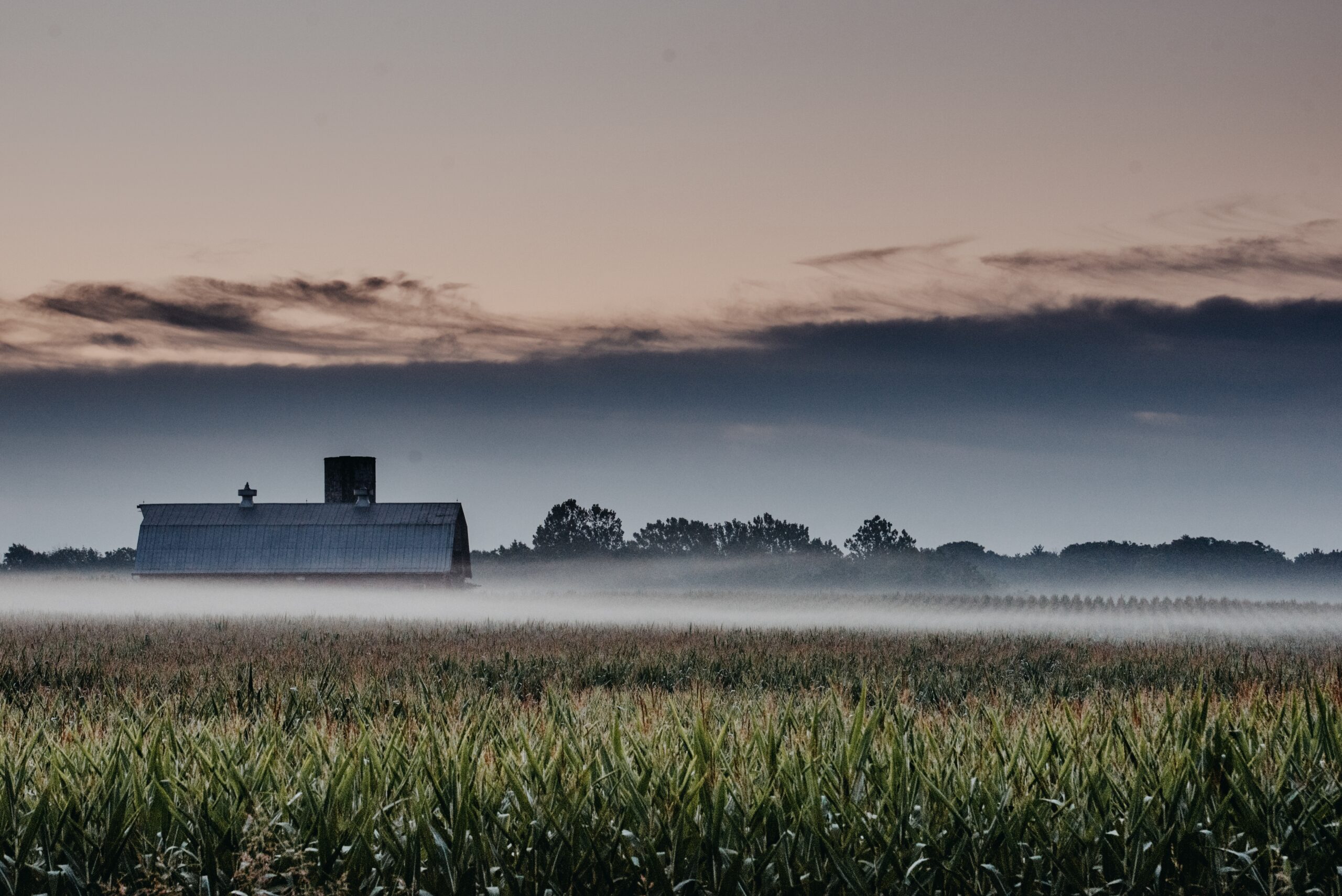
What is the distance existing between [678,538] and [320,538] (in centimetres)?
5179

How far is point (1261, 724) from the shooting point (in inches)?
280

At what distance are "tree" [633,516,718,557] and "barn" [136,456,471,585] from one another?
44994 millimetres

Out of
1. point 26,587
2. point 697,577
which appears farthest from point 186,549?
point 697,577

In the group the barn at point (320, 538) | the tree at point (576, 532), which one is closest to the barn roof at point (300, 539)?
the barn at point (320, 538)

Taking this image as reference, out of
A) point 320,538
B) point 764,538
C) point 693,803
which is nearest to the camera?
point 693,803

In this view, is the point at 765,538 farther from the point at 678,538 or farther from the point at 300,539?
the point at 300,539

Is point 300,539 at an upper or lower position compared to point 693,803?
upper

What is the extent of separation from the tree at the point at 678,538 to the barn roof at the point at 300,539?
4532 cm

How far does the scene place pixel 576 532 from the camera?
11012cm

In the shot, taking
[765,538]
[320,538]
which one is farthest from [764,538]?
[320,538]

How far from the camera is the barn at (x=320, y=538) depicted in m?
60.3

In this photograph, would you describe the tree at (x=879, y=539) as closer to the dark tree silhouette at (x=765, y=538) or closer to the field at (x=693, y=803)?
the dark tree silhouette at (x=765, y=538)

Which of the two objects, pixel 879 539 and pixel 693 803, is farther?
pixel 879 539

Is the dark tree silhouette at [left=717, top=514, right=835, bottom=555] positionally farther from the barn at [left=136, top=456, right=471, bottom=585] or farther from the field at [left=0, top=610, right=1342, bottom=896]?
the field at [left=0, top=610, right=1342, bottom=896]
